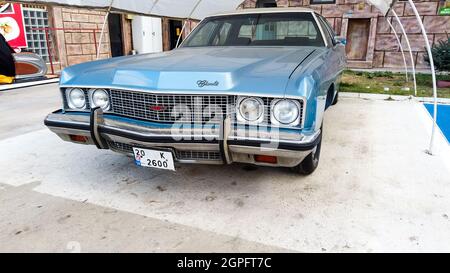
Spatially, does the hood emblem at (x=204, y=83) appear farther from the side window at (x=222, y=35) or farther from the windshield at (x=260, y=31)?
the side window at (x=222, y=35)

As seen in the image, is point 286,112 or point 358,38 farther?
point 358,38

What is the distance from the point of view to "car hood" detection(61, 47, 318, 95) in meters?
2.25

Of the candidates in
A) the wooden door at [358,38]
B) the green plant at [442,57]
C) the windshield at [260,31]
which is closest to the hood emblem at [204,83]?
the windshield at [260,31]

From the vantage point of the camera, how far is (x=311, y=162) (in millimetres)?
2965

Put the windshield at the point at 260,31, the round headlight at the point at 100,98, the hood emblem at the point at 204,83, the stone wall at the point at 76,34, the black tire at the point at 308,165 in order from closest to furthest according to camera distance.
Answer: the hood emblem at the point at 204,83, the round headlight at the point at 100,98, the black tire at the point at 308,165, the windshield at the point at 260,31, the stone wall at the point at 76,34

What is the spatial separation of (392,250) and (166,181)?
6.17ft

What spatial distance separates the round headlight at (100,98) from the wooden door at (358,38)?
10.8m

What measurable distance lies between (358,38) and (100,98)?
35.6ft

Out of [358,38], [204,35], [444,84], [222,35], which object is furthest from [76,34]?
[444,84]

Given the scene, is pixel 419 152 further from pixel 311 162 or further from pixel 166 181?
pixel 166 181

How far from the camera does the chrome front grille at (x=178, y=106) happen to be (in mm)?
2328

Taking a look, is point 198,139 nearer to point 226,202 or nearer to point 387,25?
point 226,202

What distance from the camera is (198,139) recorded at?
229 centimetres

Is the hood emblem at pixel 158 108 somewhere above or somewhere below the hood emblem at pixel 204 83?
below
